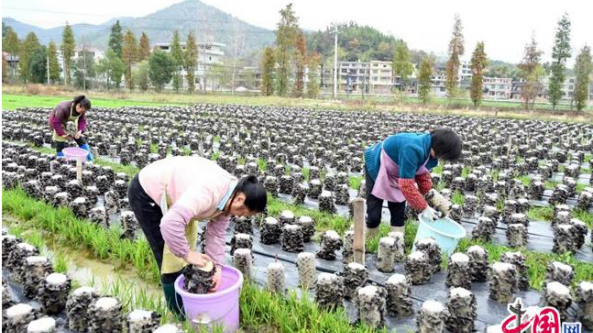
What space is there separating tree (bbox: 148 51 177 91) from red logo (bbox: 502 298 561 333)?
127 feet

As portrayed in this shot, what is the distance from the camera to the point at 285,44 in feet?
122

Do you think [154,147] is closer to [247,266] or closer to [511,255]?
[247,266]

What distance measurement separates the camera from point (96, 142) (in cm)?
1065

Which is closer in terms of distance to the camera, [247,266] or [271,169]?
[247,266]

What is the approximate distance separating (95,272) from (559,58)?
3085 centimetres

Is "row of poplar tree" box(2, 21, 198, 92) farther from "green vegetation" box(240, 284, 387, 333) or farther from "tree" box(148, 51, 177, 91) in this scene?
"green vegetation" box(240, 284, 387, 333)

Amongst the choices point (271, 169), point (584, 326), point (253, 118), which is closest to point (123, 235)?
point (271, 169)

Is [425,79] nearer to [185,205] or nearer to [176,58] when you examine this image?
[176,58]

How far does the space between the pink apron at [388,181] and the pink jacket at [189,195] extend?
1919 mm

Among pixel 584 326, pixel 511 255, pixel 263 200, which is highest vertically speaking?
pixel 263 200

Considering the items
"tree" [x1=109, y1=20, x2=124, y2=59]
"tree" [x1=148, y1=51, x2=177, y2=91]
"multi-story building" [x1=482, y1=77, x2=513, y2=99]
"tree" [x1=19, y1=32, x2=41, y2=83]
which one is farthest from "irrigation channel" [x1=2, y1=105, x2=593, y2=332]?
"multi-story building" [x1=482, y1=77, x2=513, y2=99]

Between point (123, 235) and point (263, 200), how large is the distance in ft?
8.47

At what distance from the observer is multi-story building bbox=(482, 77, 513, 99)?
6569 centimetres

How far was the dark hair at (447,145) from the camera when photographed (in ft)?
12.7
